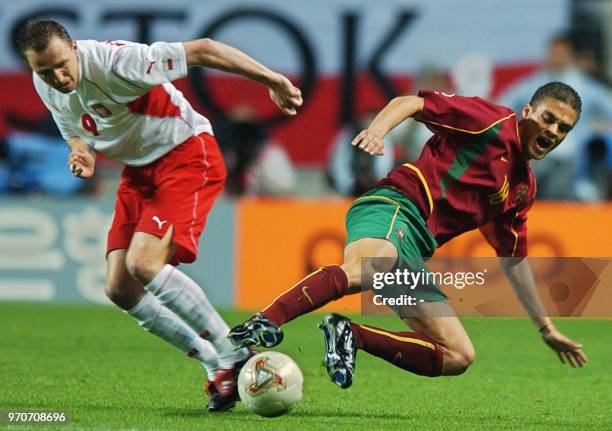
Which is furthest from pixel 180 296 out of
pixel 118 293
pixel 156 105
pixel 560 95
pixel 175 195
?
pixel 560 95

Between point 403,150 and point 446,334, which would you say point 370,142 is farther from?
point 403,150

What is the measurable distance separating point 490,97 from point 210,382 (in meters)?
9.81

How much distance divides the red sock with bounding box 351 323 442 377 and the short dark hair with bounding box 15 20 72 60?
1.98 m

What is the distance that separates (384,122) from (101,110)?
1.53 m

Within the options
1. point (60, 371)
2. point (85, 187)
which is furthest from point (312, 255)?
point (60, 371)

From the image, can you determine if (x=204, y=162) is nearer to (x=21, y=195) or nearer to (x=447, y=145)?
(x=447, y=145)

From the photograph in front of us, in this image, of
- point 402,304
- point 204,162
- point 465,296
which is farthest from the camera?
point 465,296

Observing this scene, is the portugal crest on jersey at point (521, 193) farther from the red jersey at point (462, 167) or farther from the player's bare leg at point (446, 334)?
the player's bare leg at point (446, 334)

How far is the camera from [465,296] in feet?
25.0

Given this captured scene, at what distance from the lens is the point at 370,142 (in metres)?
5.59

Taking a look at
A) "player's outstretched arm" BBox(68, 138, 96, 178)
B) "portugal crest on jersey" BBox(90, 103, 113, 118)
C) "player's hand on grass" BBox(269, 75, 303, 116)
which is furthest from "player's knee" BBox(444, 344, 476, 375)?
"portugal crest on jersey" BBox(90, 103, 113, 118)

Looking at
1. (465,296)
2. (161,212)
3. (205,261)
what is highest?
(161,212)

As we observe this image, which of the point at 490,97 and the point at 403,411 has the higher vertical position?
the point at 490,97

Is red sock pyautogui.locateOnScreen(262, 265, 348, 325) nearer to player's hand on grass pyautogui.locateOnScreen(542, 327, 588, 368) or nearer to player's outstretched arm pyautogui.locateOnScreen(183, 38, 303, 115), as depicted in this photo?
player's outstretched arm pyautogui.locateOnScreen(183, 38, 303, 115)
